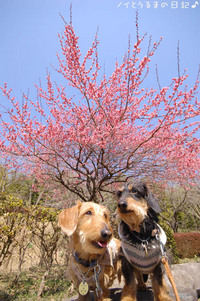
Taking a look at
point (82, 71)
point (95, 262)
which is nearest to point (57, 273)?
point (95, 262)

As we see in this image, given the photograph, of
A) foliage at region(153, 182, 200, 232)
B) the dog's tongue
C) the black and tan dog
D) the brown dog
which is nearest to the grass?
the brown dog

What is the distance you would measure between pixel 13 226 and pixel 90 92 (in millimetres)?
3762

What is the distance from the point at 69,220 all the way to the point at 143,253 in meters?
0.74

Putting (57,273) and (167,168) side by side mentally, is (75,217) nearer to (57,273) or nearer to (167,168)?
(167,168)

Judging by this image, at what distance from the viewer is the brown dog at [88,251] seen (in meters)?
1.87

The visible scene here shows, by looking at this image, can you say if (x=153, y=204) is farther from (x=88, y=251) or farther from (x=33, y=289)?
(x=33, y=289)

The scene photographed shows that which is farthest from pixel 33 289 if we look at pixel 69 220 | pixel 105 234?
pixel 105 234

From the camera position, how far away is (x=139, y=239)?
6.53 feet

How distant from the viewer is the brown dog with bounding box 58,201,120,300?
1.87m

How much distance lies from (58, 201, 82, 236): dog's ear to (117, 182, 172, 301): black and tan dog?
0.44 meters

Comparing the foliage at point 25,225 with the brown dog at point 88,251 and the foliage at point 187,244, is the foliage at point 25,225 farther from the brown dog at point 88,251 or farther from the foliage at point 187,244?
the foliage at point 187,244

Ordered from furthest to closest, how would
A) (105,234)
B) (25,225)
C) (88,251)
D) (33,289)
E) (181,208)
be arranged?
1. (181,208)
2. (33,289)
3. (25,225)
4. (88,251)
5. (105,234)

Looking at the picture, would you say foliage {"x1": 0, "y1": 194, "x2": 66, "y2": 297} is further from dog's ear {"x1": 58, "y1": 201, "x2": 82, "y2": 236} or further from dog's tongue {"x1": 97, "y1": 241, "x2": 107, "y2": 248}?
dog's tongue {"x1": 97, "y1": 241, "x2": 107, "y2": 248}

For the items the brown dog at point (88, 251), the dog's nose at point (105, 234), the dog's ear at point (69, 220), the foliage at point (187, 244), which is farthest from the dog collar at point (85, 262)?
the foliage at point (187, 244)
